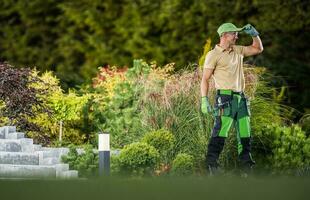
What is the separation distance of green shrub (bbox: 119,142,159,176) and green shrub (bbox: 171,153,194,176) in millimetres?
212

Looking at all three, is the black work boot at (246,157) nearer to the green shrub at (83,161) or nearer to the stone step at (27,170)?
the green shrub at (83,161)

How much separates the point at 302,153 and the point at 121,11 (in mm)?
5724

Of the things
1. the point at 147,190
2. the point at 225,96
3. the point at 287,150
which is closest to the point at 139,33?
the point at 287,150

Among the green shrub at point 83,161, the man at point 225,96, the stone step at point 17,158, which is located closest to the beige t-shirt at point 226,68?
the man at point 225,96

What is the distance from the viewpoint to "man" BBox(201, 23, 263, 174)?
10.6 m

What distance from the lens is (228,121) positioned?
420 inches

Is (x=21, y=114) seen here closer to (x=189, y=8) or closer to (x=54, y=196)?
(x=189, y=8)

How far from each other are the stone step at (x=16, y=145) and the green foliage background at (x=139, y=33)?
4242 mm

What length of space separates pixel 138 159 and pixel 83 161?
24.4 inches

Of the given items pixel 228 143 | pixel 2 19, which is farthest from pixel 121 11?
pixel 228 143

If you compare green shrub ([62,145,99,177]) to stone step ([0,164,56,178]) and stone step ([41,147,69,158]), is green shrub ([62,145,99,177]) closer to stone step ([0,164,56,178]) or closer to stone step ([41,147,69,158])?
stone step ([41,147,69,158])

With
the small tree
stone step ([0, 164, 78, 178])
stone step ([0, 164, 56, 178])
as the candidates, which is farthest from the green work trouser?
the small tree

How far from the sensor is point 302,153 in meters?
11.8

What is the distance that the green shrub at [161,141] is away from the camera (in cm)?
1145
